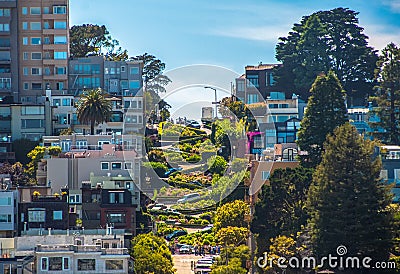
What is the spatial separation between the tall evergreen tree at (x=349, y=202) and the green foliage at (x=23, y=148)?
110 feet

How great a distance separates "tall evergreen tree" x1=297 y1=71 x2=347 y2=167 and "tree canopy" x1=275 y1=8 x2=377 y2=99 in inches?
1179

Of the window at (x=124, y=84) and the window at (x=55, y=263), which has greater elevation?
the window at (x=124, y=84)

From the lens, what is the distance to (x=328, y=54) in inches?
4791

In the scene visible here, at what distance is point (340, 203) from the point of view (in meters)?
73.1

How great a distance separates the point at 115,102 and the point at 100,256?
44.0m

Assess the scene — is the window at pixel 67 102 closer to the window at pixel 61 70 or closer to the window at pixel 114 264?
the window at pixel 61 70

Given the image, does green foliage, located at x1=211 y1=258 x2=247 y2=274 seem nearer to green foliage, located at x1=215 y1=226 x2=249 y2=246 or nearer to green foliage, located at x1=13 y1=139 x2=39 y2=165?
green foliage, located at x1=215 y1=226 x2=249 y2=246

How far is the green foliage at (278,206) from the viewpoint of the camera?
258 feet

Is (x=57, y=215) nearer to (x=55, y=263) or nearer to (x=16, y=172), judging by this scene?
(x=55, y=263)

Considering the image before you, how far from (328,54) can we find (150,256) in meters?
47.8

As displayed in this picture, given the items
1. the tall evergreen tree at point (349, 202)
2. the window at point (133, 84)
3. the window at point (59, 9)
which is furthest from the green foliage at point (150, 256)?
the window at point (133, 84)

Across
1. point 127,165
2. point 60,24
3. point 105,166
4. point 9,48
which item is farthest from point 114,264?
point 60,24

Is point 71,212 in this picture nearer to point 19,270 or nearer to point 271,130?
point 19,270

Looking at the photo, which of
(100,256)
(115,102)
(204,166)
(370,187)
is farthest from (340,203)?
(115,102)
